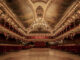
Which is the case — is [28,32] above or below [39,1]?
below

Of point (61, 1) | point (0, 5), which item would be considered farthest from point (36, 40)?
point (0, 5)

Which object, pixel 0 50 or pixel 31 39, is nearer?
pixel 0 50

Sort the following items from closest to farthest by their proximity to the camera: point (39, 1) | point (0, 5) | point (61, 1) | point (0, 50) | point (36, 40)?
point (0, 50) < point (0, 5) < point (61, 1) < point (39, 1) < point (36, 40)

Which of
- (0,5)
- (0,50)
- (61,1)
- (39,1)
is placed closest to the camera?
(0,50)

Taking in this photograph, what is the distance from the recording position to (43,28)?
2542cm

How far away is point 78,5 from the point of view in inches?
273

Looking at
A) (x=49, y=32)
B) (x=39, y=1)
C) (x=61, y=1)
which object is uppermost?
(x=39, y=1)

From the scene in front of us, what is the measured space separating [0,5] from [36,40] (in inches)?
746

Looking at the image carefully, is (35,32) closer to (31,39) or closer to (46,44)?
(31,39)

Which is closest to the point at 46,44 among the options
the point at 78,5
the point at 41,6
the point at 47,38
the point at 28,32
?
the point at 47,38

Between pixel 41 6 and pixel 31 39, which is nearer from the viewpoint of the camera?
pixel 41 6

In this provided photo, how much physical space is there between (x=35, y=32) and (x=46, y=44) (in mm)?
4022

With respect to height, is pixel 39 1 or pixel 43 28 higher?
pixel 39 1

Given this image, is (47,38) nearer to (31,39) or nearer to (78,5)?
(31,39)
